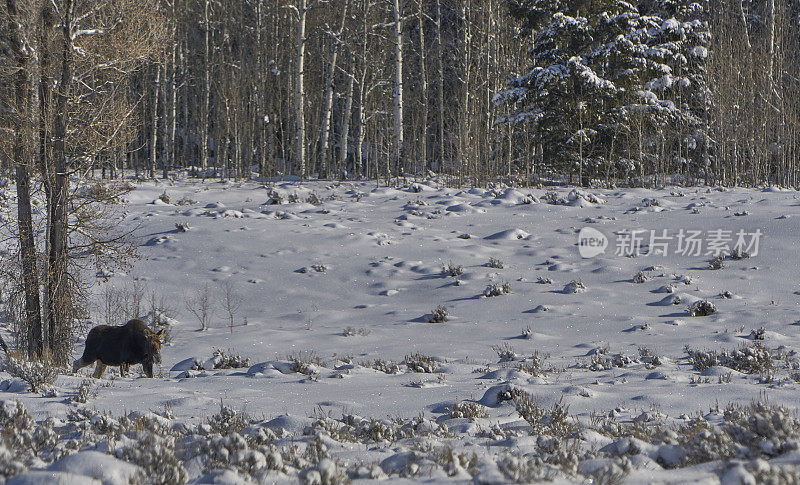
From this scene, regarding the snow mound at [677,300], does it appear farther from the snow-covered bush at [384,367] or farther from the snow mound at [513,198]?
the snow mound at [513,198]

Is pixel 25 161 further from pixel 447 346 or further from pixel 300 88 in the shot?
pixel 300 88

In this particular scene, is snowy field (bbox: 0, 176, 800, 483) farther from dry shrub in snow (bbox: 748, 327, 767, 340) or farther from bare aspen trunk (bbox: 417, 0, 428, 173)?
bare aspen trunk (bbox: 417, 0, 428, 173)

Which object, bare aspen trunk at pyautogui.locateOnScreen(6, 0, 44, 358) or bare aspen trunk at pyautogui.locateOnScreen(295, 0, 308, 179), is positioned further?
bare aspen trunk at pyautogui.locateOnScreen(295, 0, 308, 179)

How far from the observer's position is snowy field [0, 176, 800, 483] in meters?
3.99

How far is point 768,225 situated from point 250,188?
49.7ft

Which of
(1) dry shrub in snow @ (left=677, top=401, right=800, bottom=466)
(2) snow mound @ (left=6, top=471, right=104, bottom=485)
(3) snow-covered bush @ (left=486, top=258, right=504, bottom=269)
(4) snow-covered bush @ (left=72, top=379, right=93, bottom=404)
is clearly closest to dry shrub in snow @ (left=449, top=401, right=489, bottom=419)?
(1) dry shrub in snow @ (left=677, top=401, right=800, bottom=466)

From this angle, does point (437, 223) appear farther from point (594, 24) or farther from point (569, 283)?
point (594, 24)

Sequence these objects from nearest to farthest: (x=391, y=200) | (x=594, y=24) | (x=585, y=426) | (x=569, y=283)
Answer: (x=585, y=426) < (x=569, y=283) < (x=391, y=200) < (x=594, y=24)

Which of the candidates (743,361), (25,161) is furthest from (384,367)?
(25,161)

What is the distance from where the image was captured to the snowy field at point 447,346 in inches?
157

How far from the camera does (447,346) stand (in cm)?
1004

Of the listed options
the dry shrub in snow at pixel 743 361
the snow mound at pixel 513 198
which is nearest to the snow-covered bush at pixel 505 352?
the dry shrub in snow at pixel 743 361

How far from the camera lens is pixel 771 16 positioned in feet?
97.8

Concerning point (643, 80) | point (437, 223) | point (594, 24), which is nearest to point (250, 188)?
point (437, 223)
